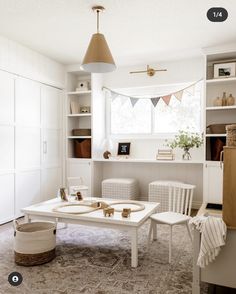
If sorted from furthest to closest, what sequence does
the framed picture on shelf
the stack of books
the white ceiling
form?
the framed picture on shelf, the stack of books, the white ceiling

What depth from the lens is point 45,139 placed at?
14.7 ft

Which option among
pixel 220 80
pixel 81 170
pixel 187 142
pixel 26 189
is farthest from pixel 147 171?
pixel 26 189

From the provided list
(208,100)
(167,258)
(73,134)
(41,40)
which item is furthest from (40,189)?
(208,100)

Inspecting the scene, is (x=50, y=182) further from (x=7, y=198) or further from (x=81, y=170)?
(x=7, y=198)

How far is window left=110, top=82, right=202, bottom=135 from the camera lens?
177 inches

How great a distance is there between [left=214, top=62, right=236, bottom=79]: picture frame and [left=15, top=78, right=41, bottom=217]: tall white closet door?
8.90ft

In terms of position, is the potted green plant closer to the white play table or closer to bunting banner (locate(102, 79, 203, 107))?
bunting banner (locate(102, 79, 203, 107))

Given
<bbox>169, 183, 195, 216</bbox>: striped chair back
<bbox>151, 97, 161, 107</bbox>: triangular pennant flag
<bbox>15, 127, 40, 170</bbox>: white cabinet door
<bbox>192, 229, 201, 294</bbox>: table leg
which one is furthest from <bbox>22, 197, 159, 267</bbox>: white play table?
<bbox>151, 97, 161, 107</bbox>: triangular pennant flag

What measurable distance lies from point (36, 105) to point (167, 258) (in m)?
2.96

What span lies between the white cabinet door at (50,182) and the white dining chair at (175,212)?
2142 millimetres

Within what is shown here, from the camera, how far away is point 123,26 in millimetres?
3223

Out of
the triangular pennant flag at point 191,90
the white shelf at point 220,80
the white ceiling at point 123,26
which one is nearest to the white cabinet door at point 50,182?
the white ceiling at point 123,26

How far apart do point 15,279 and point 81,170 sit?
2.73 metres

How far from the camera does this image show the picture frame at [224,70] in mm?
3828
